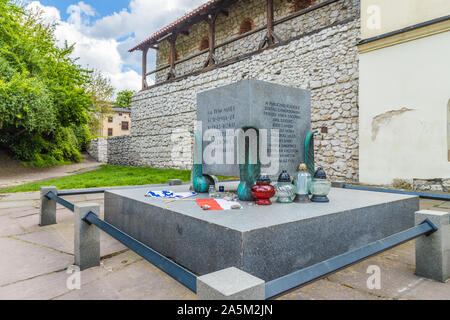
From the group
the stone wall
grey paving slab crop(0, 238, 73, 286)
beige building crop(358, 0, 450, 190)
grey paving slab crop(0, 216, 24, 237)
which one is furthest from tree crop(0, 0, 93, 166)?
beige building crop(358, 0, 450, 190)

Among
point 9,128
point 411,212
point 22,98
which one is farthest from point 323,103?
point 9,128

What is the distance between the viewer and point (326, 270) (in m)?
0.98

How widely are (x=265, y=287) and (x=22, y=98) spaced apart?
11343 millimetres

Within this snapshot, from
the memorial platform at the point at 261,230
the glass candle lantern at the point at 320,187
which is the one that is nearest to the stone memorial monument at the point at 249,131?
the glass candle lantern at the point at 320,187

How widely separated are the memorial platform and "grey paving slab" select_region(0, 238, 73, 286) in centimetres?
61

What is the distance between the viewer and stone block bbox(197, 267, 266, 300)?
0.79m

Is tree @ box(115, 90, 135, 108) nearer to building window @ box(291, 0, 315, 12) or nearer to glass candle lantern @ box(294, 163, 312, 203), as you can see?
building window @ box(291, 0, 315, 12)

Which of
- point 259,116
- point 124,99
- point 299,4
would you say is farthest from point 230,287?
point 124,99

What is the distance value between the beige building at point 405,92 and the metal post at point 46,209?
5625mm

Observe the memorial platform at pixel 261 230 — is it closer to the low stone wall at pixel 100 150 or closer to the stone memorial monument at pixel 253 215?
the stone memorial monument at pixel 253 215

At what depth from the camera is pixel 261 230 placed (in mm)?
1497

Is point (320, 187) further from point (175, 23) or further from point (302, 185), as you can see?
point (175, 23)

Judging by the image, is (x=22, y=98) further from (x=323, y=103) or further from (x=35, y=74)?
(x=323, y=103)

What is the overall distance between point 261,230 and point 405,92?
5184 mm
